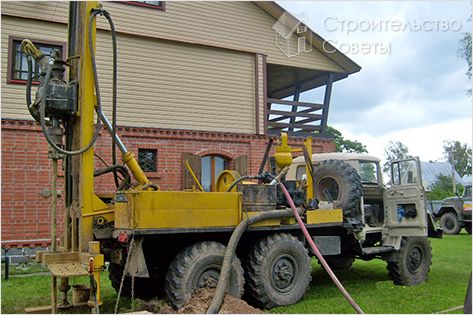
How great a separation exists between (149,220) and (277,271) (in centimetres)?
224

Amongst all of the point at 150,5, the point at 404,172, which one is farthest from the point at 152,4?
the point at 404,172

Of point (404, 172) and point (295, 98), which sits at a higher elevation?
point (295, 98)

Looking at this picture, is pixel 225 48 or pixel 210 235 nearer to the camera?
pixel 210 235

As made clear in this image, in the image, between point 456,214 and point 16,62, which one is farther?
point 456,214

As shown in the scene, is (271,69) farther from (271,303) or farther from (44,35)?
(271,303)

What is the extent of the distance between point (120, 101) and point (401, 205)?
7891 mm

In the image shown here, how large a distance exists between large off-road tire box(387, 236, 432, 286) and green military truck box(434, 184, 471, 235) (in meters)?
13.3

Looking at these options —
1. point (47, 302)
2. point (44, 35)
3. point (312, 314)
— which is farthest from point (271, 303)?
point (44, 35)

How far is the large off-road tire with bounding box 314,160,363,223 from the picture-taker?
8516 mm

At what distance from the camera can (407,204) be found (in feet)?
30.6

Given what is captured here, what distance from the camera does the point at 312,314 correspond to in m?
6.63

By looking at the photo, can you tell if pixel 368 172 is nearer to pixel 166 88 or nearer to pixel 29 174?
pixel 166 88

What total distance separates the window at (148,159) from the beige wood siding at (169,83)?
2.54 ft

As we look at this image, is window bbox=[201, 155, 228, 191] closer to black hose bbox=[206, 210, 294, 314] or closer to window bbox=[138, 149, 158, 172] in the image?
window bbox=[138, 149, 158, 172]
